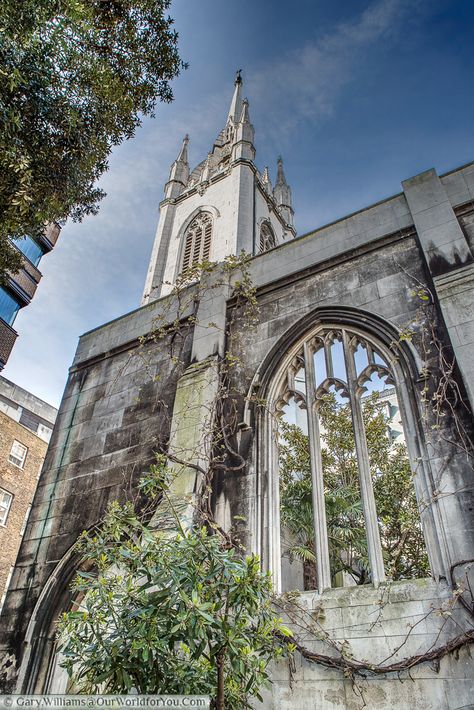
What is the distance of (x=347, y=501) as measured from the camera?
10.6m

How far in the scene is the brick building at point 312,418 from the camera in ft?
16.0

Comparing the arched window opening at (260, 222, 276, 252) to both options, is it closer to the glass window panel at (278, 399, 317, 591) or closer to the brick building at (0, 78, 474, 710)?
the glass window panel at (278, 399, 317, 591)

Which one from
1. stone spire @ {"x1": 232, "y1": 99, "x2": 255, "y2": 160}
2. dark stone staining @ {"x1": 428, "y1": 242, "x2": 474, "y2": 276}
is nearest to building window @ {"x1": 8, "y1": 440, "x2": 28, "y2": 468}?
stone spire @ {"x1": 232, "y1": 99, "x2": 255, "y2": 160}

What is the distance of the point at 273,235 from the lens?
27234 mm

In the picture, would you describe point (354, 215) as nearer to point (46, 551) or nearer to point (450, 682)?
point (450, 682)

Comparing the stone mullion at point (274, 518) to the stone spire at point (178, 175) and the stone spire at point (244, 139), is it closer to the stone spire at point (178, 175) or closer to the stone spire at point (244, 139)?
the stone spire at point (244, 139)

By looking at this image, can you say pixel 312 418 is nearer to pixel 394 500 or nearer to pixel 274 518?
pixel 274 518

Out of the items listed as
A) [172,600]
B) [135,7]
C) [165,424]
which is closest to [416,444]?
[172,600]

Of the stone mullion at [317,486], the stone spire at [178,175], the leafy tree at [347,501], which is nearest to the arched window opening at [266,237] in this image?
the stone spire at [178,175]

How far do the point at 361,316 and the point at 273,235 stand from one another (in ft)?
69.1

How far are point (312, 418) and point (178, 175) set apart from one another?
2766cm

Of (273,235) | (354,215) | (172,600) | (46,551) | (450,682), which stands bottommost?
(450,682)

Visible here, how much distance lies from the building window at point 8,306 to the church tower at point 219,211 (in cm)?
687

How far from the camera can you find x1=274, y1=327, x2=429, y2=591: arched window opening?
5.98 m
